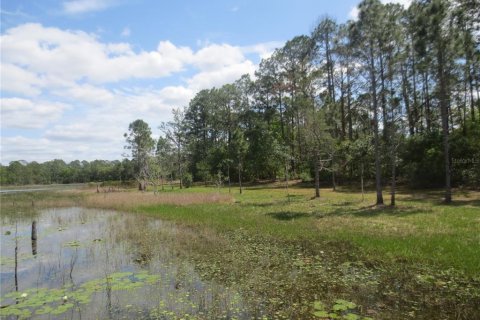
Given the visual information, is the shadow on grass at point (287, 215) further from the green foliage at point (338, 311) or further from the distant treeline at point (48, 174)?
the distant treeline at point (48, 174)

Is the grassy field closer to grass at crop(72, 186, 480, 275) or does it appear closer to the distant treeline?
grass at crop(72, 186, 480, 275)

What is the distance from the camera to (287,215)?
68.7ft

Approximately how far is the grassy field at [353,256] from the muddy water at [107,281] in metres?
0.98

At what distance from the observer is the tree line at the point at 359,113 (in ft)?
79.3

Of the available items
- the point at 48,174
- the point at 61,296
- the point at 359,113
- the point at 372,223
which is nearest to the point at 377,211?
the point at 372,223

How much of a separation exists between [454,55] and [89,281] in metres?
26.2

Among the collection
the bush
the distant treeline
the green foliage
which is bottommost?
the green foliage

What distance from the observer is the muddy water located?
7.97 metres

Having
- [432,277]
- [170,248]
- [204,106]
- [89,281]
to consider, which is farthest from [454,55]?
[204,106]

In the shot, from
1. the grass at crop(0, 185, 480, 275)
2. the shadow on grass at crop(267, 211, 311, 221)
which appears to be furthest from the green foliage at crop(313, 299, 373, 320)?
the shadow on grass at crop(267, 211, 311, 221)

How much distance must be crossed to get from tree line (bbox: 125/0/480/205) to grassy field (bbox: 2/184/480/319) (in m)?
7.12

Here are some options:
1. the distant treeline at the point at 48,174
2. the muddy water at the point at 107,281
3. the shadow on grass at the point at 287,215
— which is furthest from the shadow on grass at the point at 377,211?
the distant treeline at the point at 48,174

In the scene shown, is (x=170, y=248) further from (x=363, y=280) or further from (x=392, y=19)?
(x=392, y=19)

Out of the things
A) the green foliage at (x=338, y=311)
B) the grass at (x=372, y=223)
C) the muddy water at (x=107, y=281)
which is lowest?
the muddy water at (x=107, y=281)
